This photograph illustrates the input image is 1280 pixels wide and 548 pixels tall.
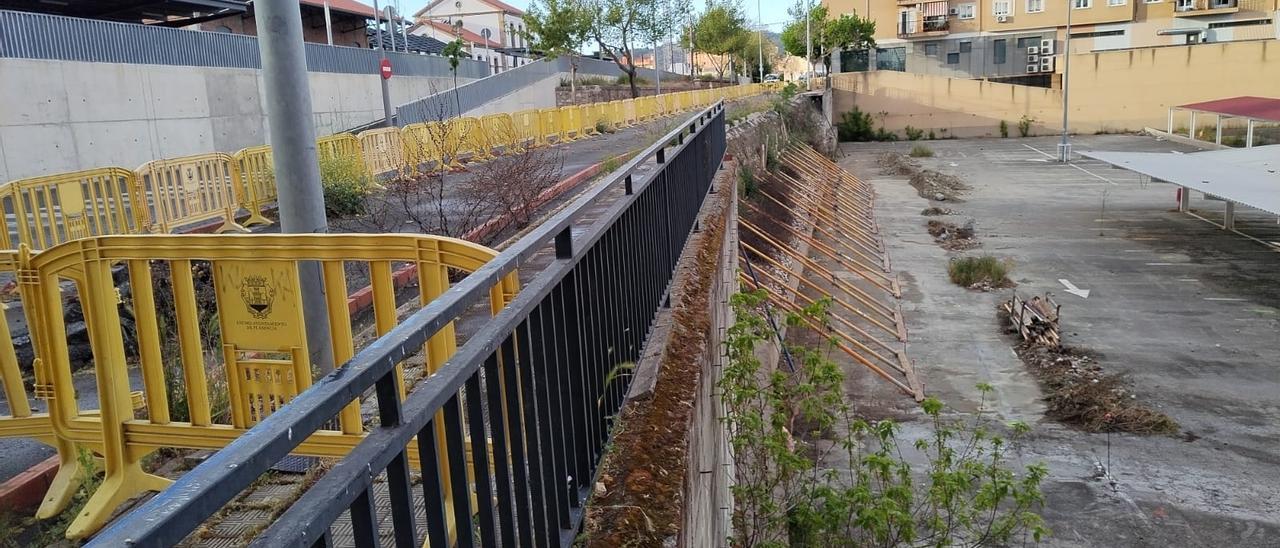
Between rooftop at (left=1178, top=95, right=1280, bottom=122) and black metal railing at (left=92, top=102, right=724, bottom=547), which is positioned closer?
black metal railing at (left=92, top=102, right=724, bottom=547)

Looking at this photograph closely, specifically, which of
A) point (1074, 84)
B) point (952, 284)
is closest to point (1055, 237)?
point (952, 284)

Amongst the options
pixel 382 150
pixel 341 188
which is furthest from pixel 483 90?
pixel 341 188

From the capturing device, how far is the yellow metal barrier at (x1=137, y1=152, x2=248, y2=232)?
11367 mm

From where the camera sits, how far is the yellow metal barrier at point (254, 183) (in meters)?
13.0

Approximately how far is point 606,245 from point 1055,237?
2425 cm

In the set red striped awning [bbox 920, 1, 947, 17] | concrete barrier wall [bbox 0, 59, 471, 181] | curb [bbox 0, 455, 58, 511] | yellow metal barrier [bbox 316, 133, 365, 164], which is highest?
red striped awning [bbox 920, 1, 947, 17]

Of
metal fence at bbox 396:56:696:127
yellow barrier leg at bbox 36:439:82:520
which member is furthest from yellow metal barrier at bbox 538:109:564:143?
yellow barrier leg at bbox 36:439:82:520

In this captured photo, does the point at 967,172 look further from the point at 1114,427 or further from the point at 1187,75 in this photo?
the point at 1114,427

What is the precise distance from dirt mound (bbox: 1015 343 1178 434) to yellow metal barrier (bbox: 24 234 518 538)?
417 inches

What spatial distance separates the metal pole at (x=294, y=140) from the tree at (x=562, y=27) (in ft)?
164

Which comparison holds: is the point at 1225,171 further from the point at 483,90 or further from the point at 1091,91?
the point at 1091,91

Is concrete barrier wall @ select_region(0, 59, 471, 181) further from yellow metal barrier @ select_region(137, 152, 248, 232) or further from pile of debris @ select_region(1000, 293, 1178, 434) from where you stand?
pile of debris @ select_region(1000, 293, 1178, 434)

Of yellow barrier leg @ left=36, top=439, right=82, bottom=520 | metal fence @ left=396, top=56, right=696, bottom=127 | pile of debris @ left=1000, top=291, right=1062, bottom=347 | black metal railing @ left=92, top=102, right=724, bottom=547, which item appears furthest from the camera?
metal fence @ left=396, top=56, right=696, bottom=127

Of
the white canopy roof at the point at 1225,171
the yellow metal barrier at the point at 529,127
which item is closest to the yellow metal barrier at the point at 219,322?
the yellow metal barrier at the point at 529,127
